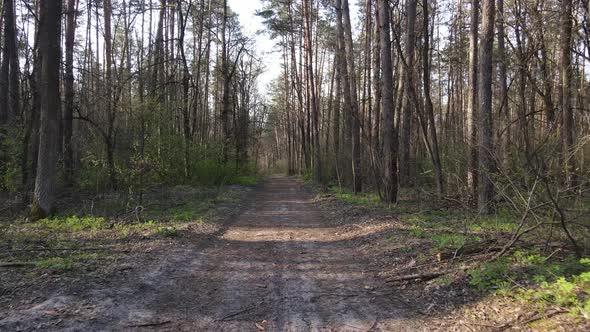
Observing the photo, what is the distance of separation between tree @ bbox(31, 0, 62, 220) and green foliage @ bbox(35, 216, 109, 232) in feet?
2.68

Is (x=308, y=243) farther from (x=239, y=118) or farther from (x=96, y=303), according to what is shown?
(x=239, y=118)

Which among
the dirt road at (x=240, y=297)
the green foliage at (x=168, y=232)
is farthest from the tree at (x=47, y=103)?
the dirt road at (x=240, y=297)

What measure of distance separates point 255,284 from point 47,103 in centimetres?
847

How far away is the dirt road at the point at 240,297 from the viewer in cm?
401

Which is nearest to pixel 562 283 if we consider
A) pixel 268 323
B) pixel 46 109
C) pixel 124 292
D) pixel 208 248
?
pixel 268 323

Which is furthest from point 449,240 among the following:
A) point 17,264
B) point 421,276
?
point 17,264

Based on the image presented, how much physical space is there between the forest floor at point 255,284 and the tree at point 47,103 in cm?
204

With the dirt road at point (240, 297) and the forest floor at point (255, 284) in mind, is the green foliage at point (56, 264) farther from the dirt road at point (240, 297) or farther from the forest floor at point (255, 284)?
the dirt road at point (240, 297)

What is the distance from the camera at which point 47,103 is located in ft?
34.4

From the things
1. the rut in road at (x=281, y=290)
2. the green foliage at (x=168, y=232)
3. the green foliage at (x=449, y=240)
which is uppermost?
the green foliage at (x=449, y=240)

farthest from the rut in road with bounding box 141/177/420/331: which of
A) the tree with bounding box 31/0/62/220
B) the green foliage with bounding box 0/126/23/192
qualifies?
the green foliage with bounding box 0/126/23/192

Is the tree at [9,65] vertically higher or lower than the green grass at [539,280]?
higher

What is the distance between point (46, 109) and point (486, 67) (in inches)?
435

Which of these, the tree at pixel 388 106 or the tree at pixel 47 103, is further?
the tree at pixel 388 106
